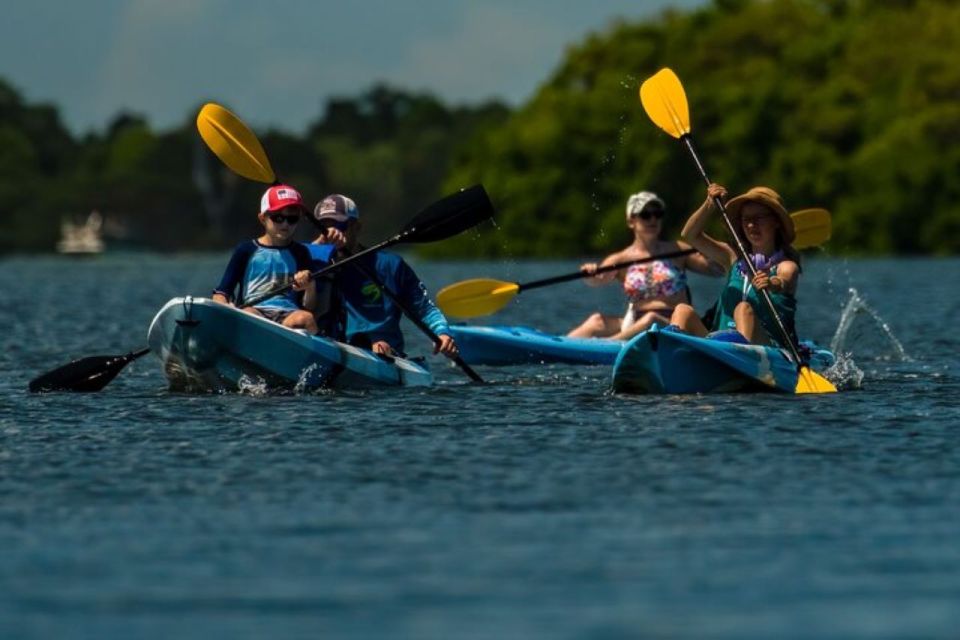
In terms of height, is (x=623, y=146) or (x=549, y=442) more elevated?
(x=623, y=146)

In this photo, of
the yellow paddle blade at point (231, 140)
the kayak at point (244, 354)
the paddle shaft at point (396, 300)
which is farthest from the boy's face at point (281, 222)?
the yellow paddle blade at point (231, 140)

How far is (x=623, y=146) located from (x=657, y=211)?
58848 mm

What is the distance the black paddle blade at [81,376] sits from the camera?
1711 cm

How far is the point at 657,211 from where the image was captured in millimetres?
19359

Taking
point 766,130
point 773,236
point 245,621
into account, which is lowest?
point 245,621

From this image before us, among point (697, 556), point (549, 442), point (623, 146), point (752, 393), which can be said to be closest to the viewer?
point (697, 556)

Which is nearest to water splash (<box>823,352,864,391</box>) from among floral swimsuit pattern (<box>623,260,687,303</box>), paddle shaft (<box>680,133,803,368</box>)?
paddle shaft (<box>680,133,803,368</box>)

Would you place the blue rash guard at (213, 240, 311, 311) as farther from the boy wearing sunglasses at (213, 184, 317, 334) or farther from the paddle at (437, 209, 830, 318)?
the paddle at (437, 209, 830, 318)

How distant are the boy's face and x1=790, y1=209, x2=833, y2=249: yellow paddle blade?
446 cm

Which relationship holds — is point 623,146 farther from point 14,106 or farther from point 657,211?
point 14,106

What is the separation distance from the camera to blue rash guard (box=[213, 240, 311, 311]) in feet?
52.9

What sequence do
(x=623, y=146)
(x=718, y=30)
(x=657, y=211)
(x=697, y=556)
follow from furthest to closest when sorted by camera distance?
(x=718, y=30) < (x=623, y=146) < (x=657, y=211) < (x=697, y=556)

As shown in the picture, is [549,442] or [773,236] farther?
[773,236]

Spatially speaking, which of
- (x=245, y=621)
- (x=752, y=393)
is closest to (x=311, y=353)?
(x=752, y=393)
